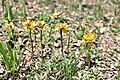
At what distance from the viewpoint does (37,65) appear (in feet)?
13.0

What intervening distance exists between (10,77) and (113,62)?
4.95 ft

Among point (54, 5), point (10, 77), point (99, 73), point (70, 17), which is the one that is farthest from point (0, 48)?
point (54, 5)

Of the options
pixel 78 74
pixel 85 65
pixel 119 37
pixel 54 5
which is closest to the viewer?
pixel 78 74

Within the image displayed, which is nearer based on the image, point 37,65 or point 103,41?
point 37,65

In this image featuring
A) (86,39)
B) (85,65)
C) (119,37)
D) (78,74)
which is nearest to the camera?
(86,39)

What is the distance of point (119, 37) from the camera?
17.0 ft

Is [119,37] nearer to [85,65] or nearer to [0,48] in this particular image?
[85,65]

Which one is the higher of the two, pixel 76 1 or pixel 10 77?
pixel 76 1

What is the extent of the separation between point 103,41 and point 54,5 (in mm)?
1639

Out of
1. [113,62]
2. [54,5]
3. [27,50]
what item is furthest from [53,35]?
[54,5]

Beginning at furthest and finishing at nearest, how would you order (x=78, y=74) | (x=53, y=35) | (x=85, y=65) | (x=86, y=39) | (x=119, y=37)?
1. (x=119, y=37)
2. (x=53, y=35)
3. (x=85, y=65)
4. (x=78, y=74)
5. (x=86, y=39)

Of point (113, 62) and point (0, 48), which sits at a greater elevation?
point (0, 48)

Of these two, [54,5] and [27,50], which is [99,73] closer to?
[27,50]

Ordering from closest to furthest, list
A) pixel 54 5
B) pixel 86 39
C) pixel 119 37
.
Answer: pixel 86 39
pixel 119 37
pixel 54 5
